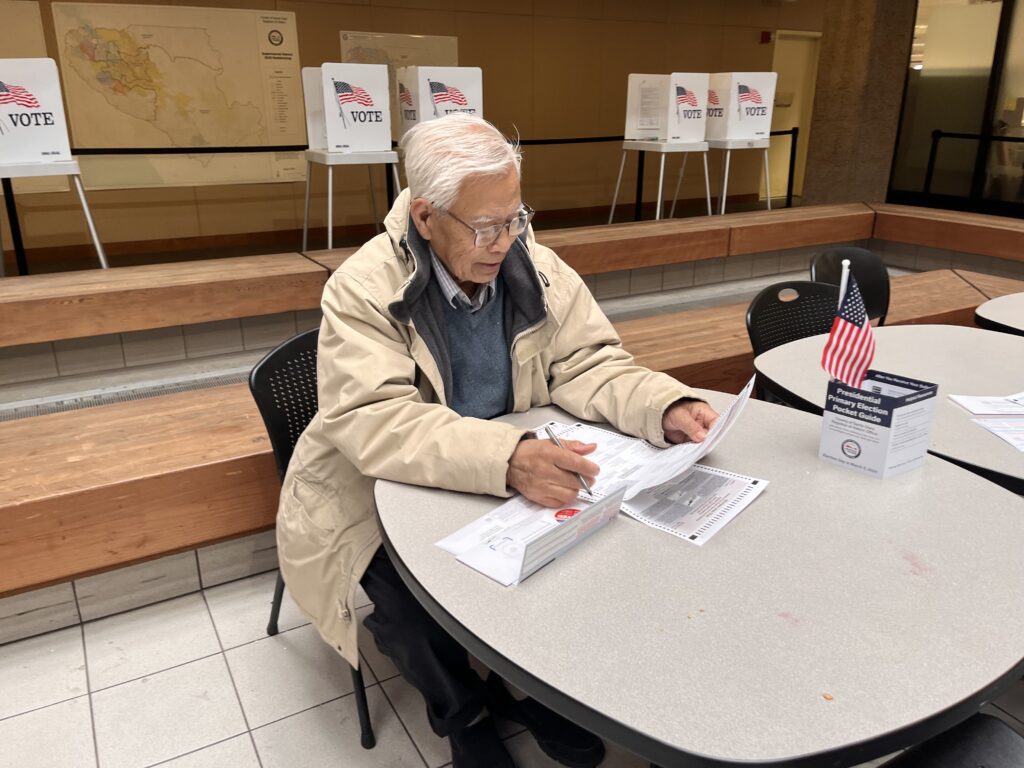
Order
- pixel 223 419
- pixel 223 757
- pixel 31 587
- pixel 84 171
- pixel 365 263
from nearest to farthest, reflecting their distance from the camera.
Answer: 1. pixel 365 263
2. pixel 223 757
3. pixel 31 587
4. pixel 223 419
5. pixel 84 171

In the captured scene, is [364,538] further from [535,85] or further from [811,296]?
[535,85]

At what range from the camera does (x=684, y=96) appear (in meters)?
5.69

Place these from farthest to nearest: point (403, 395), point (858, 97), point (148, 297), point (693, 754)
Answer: point (858, 97), point (148, 297), point (403, 395), point (693, 754)

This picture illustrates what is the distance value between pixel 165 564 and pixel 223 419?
48cm

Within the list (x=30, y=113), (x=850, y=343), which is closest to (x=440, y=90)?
(x=30, y=113)

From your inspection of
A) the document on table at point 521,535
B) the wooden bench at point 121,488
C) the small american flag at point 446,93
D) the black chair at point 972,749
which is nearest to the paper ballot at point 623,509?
the document on table at point 521,535

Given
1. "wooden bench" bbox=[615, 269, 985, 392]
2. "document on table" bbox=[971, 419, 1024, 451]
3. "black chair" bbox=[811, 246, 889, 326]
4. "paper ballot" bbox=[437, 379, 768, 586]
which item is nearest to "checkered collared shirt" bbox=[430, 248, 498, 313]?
"paper ballot" bbox=[437, 379, 768, 586]

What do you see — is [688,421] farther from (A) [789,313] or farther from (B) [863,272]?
Answer: (B) [863,272]

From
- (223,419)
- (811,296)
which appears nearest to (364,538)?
(223,419)

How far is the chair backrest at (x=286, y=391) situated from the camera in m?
1.83

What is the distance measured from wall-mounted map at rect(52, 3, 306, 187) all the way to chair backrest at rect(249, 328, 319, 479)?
18.4 feet

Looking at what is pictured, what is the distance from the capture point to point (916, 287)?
14.0ft

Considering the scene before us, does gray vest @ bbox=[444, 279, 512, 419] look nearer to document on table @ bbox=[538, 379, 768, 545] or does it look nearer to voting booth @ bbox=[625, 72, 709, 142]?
document on table @ bbox=[538, 379, 768, 545]

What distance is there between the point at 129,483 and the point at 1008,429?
2136 mm
